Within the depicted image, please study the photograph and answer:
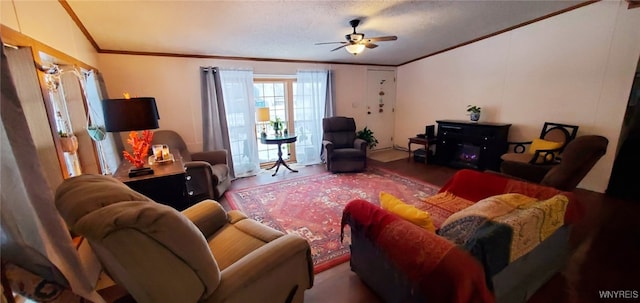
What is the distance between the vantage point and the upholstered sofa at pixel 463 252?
1029mm

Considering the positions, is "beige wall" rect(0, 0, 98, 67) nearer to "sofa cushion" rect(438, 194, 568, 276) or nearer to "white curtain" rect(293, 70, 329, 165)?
"sofa cushion" rect(438, 194, 568, 276)

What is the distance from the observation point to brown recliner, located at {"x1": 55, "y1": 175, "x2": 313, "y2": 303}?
0.85 metres

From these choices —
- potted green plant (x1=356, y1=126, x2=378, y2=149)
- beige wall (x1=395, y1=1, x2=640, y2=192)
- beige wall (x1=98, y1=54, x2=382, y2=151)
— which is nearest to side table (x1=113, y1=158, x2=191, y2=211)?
beige wall (x1=98, y1=54, x2=382, y2=151)

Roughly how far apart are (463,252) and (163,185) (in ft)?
7.28

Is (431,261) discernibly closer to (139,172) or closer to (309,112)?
(139,172)

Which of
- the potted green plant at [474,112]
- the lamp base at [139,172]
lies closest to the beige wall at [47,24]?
the lamp base at [139,172]

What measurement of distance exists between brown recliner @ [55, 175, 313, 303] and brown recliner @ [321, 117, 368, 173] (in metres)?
3.01

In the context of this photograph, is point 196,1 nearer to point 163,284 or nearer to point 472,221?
point 163,284

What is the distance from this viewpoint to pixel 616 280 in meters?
1.75

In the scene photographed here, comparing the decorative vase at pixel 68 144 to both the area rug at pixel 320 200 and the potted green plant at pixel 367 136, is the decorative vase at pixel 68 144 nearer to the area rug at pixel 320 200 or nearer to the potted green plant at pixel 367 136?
the area rug at pixel 320 200

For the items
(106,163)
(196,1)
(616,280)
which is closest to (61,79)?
(106,163)

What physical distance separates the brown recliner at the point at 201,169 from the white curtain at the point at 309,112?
1.72 m

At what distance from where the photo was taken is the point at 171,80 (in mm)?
3789

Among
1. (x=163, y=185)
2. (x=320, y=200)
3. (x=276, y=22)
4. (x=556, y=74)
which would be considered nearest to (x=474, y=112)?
(x=556, y=74)
